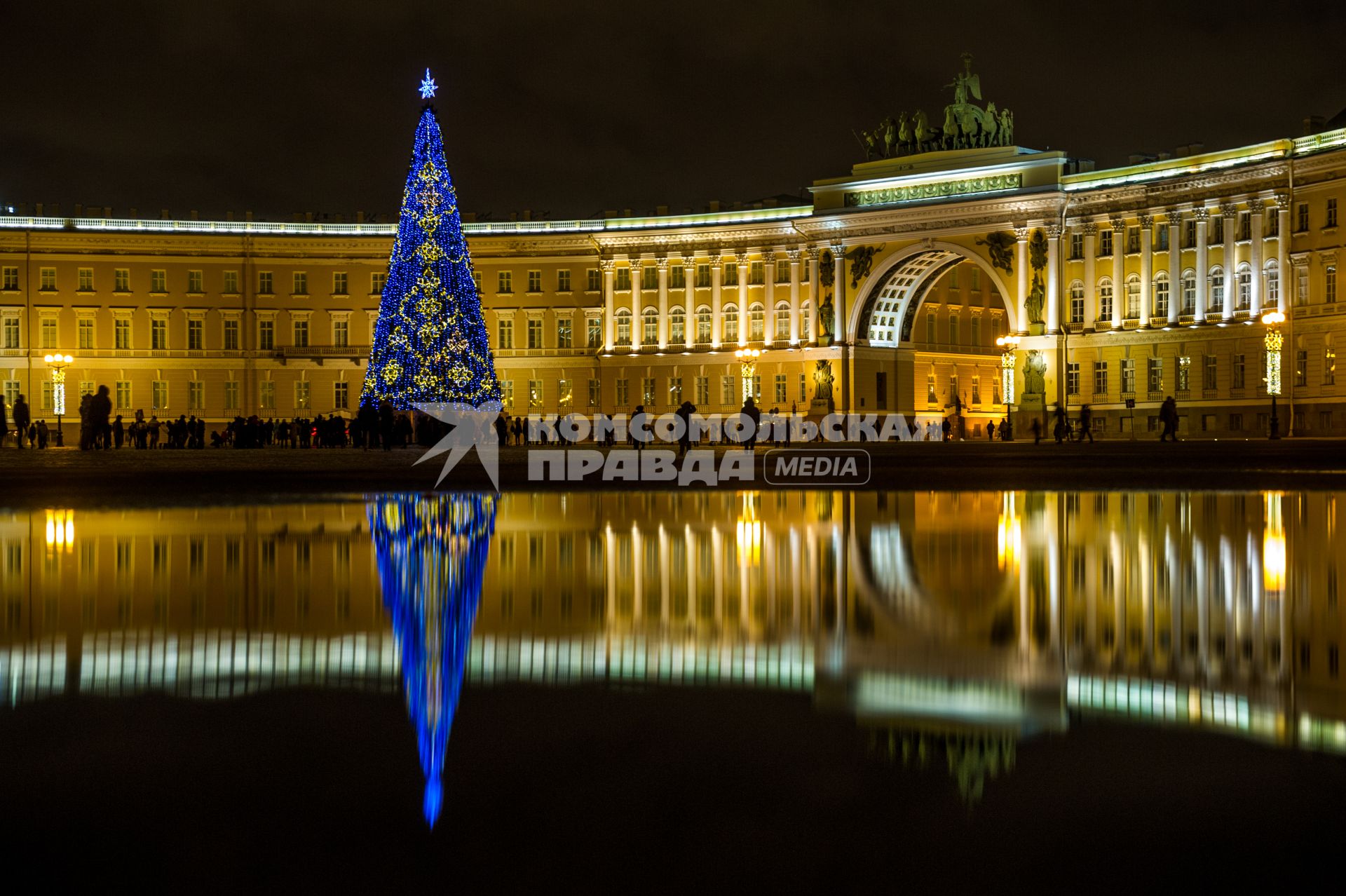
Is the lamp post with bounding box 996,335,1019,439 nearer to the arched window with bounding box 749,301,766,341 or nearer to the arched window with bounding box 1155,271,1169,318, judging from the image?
the arched window with bounding box 1155,271,1169,318

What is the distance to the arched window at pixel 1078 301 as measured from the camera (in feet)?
211

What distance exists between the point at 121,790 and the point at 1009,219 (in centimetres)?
6357

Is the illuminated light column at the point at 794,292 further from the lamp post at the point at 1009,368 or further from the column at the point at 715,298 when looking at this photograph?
the lamp post at the point at 1009,368

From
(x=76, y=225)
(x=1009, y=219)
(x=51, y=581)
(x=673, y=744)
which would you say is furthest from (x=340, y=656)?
(x=76, y=225)

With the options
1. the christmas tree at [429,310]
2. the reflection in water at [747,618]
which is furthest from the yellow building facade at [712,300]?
the reflection in water at [747,618]

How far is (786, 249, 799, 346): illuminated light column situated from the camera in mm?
72188

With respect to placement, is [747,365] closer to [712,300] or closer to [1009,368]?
[712,300]

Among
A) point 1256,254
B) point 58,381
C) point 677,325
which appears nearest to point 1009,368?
point 1256,254

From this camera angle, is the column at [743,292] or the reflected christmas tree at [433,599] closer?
the reflected christmas tree at [433,599]

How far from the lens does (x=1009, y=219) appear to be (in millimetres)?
65188

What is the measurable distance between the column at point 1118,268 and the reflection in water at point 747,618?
165ft

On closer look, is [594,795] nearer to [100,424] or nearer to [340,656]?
[340,656]

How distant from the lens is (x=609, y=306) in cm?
7600

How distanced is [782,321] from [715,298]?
3.53 meters
